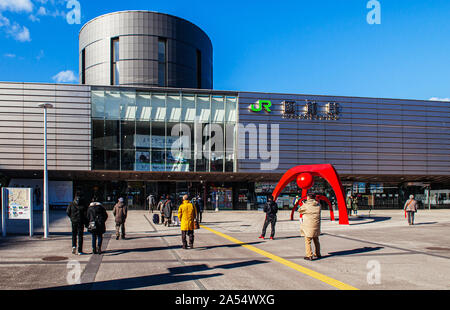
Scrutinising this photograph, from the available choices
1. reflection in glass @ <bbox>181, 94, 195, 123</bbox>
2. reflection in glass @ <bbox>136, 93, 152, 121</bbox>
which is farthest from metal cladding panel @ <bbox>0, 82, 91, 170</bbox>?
reflection in glass @ <bbox>181, 94, 195, 123</bbox>

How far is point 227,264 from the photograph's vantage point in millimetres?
9672

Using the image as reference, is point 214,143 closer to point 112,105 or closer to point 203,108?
point 203,108

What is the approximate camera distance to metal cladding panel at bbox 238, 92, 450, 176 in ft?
121

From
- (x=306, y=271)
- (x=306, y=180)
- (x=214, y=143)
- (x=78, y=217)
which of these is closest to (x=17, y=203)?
(x=78, y=217)

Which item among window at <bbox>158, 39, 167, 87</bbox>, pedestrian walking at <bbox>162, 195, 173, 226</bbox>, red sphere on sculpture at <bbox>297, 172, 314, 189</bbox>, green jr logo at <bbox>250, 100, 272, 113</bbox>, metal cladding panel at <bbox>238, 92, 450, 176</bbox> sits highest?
window at <bbox>158, 39, 167, 87</bbox>

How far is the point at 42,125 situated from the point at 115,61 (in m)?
18.9

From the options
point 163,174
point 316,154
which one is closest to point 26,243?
point 163,174

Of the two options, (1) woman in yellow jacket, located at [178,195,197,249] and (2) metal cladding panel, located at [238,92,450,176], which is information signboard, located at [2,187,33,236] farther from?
(2) metal cladding panel, located at [238,92,450,176]

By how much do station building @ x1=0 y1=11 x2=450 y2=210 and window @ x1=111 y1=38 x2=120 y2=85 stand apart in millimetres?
12824

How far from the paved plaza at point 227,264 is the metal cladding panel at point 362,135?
2269 centimetres

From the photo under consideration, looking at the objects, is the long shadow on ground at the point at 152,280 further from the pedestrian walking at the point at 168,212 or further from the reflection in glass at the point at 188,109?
the reflection in glass at the point at 188,109

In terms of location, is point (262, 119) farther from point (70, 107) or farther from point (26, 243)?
point (26, 243)

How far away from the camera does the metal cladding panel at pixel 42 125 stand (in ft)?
107
